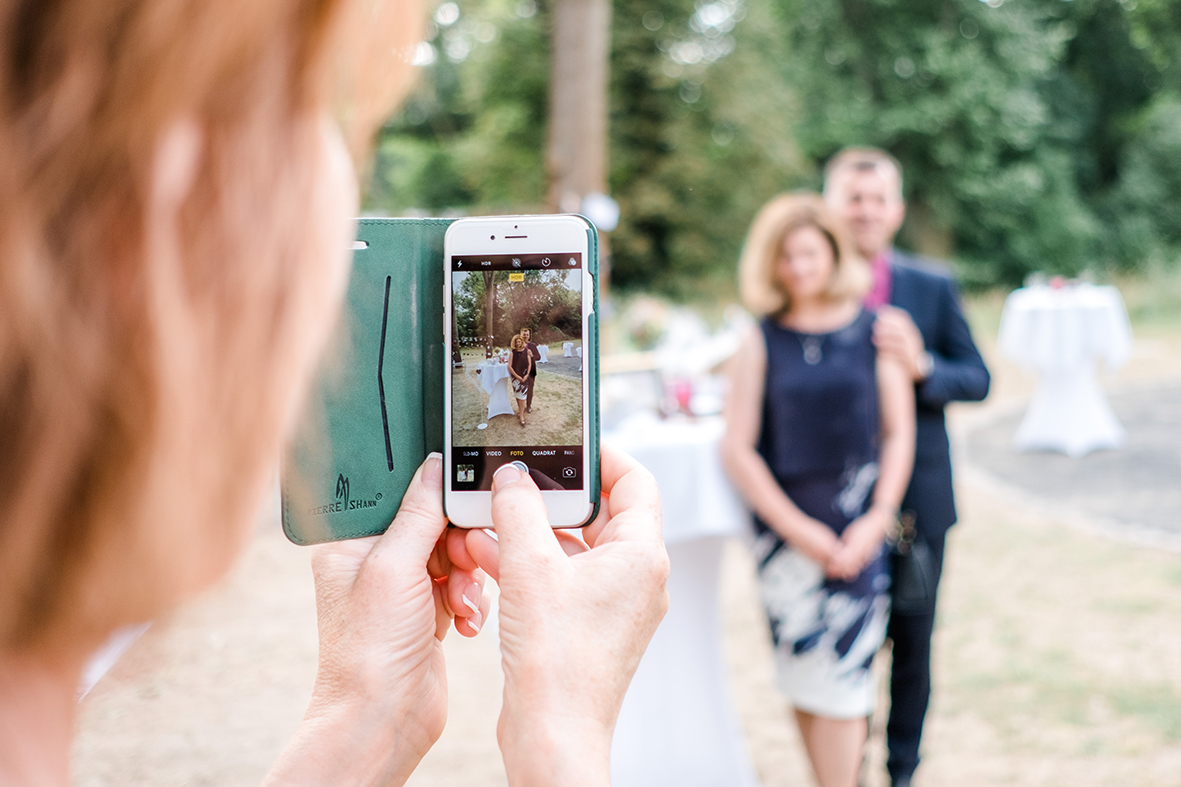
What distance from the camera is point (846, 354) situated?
8.99 feet

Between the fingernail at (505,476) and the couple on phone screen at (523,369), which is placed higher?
the couple on phone screen at (523,369)

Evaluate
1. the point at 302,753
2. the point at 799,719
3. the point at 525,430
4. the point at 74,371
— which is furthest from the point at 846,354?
the point at 74,371

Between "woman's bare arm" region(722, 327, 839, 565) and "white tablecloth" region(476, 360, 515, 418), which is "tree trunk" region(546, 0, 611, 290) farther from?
"white tablecloth" region(476, 360, 515, 418)

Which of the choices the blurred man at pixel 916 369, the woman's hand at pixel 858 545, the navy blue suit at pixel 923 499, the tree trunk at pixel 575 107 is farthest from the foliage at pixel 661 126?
the woman's hand at pixel 858 545

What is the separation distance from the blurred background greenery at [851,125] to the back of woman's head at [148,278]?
16.6 metres

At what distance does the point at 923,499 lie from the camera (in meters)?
2.92

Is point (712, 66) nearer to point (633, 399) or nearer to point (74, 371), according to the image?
point (633, 399)

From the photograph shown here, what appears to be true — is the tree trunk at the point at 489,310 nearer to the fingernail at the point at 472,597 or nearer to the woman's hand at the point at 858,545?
the fingernail at the point at 472,597

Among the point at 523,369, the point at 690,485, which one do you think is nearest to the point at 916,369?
the point at 690,485

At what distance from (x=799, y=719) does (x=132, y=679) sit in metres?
2.65

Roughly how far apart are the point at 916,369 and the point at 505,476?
6.97 feet

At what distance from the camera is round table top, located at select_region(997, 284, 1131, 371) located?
8.38 m

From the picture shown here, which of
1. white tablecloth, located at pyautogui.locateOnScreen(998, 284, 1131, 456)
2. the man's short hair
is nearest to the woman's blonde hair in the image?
the man's short hair

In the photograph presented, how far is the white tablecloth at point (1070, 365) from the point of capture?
27.0 ft
